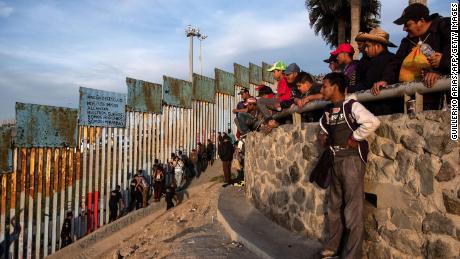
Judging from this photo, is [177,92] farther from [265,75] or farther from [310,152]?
[310,152]

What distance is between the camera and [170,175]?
14.7 meters

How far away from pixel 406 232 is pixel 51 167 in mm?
11019

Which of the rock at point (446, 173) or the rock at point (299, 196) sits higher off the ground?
the rock at point (446, 173)

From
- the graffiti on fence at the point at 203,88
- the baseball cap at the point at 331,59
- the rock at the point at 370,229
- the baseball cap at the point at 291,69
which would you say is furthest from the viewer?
the graffiti on fence at the point at 203,88

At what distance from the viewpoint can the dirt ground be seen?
5.07m

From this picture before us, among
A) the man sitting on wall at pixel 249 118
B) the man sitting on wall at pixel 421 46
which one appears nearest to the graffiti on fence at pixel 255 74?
the man sitting on wall at pixel 249 118

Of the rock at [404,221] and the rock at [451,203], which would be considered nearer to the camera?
the rock at [451,203]

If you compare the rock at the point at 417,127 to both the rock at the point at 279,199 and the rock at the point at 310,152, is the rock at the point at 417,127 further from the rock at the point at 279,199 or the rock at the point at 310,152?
the rock at the point at 279,199

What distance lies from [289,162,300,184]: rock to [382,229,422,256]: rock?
1.73m

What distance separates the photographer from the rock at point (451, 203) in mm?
2848

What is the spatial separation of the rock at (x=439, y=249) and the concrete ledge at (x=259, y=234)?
4.27ft

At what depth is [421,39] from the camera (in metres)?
3.69

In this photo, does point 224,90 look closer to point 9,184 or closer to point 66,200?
point 66,200

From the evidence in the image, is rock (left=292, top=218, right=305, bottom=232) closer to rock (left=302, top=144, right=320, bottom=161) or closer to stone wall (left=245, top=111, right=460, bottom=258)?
stone wall (left=245, top=111, right=460, bottom=258)
